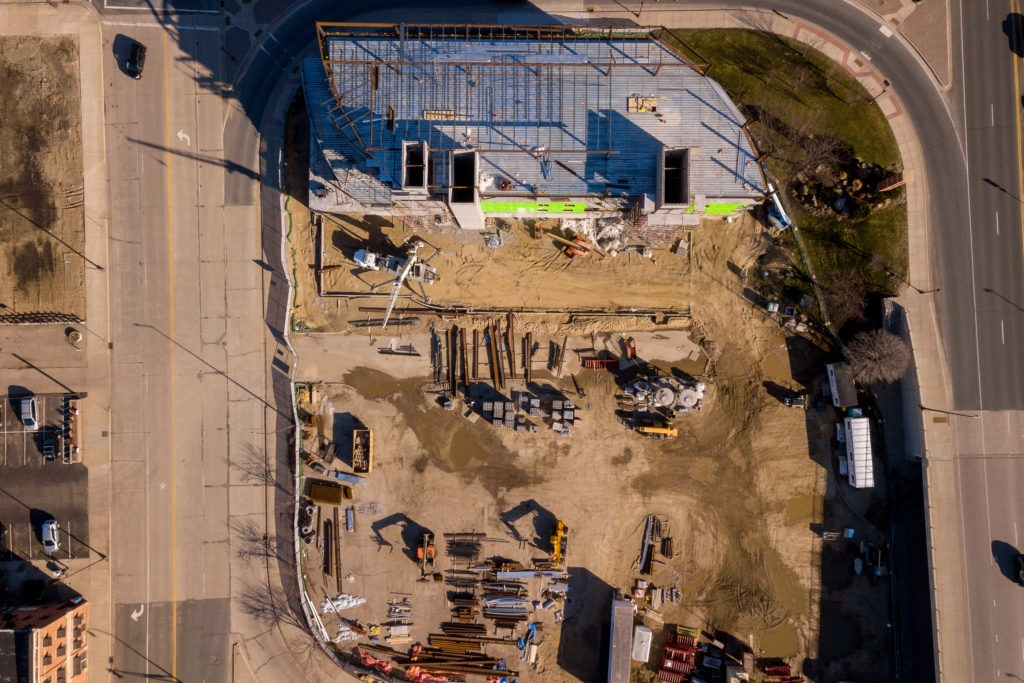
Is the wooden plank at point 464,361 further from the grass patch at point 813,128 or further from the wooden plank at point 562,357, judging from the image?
the grass patch at point 813,128

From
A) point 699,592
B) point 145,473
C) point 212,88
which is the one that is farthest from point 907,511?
point 212,88

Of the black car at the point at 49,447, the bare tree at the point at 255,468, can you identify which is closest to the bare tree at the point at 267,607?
the bare tree at the point at 255,468

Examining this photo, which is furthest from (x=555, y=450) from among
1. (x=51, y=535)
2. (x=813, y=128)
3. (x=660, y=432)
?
(x=51, y=535)

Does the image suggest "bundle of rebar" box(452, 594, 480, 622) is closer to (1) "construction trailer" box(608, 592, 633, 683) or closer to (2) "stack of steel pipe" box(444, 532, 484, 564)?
(2) "stack of steel pipe" box(444, 532, 484, 564)

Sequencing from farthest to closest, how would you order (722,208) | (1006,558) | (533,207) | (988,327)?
(988,327) < (1006,558) < (533,207) < (722,208)

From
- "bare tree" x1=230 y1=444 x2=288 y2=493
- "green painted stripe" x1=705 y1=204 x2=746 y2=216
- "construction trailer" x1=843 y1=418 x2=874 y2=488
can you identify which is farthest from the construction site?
"bare tree" x1=230 y1=444 x2=288 y2=493

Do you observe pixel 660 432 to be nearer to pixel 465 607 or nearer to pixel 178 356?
pixel 465 607

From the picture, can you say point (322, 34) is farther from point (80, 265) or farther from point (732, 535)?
point (732, 535)
